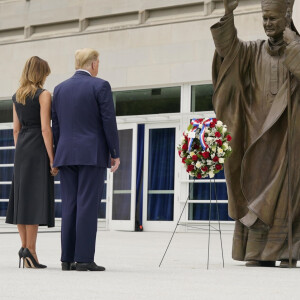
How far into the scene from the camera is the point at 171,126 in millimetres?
22859

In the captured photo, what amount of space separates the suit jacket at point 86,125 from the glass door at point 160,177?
46.8 feet

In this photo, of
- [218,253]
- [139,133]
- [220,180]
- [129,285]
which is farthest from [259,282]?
[139,133]

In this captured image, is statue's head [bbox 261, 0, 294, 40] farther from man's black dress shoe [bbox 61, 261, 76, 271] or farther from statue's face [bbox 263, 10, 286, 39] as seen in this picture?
man's black dress shoe [bbox 61, 261, 76, 271]

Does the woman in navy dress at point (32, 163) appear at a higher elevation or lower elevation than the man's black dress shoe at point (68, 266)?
higher

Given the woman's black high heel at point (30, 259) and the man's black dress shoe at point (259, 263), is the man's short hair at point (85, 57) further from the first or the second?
the man's black dress shoe at point (259, 263)

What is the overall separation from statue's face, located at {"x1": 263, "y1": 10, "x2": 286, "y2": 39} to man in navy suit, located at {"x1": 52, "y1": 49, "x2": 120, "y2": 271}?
2108 mm

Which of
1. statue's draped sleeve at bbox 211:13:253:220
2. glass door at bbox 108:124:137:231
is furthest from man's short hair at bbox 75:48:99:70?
glass door at bbox 108:124:137:231

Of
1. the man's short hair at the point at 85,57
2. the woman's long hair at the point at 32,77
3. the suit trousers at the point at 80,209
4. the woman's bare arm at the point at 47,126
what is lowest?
the suit trousers at the point at 80,209

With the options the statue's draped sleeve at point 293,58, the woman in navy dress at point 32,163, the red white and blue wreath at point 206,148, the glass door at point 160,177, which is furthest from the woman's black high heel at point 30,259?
the glass door at point 160,177

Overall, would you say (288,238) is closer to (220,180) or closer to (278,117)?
(278,117)

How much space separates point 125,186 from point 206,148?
14.5 meters

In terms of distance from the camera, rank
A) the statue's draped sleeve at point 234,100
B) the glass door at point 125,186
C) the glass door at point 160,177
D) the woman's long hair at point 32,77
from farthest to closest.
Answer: the glass door at point 125,186 → the glass door at point 160,177 → the statue's draped sleeve at point 234,100 → the woman's long hair at point 32,77

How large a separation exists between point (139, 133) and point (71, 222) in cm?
1516

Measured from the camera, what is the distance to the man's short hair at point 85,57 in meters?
8.54
